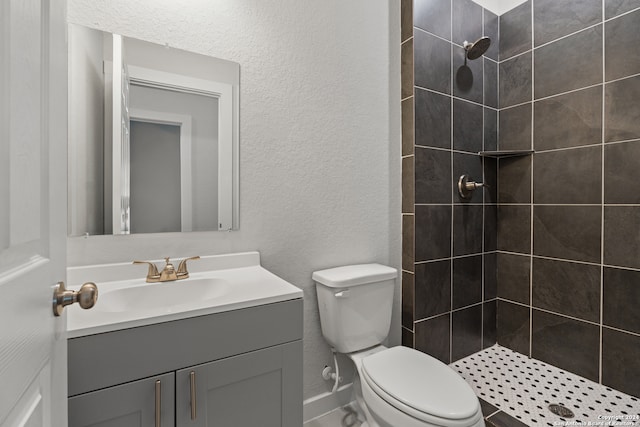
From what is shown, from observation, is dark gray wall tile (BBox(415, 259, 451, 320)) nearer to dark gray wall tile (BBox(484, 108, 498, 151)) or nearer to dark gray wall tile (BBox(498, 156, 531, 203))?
dark gray wall tile (BBox(498, 156, 531, 203))

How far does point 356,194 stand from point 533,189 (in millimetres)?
1188

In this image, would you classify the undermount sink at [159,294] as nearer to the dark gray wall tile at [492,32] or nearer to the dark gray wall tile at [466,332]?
the dark gray wall tile at [466,332]

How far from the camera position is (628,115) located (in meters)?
1.54

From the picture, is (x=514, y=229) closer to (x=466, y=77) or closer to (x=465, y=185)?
(x=465, y=185)

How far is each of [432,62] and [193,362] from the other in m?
1.84

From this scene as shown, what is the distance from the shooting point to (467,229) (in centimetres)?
192

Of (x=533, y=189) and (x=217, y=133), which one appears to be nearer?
(x=217, y=133)

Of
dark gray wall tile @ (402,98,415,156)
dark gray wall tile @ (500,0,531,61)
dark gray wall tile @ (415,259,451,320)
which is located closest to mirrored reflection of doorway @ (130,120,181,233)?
dark gray wall tile @ (402,98,415,156)

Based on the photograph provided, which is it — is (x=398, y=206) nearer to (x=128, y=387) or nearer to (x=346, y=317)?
(x=346, y=317)

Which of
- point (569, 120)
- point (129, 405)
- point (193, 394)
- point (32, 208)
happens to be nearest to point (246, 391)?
point (193, 394)

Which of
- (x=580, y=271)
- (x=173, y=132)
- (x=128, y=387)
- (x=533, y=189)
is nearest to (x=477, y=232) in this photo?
(x=533, y=189)

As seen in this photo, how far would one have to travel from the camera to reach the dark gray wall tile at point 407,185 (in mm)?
1691

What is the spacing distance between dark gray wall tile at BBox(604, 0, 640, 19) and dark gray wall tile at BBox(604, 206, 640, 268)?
101 centimetres

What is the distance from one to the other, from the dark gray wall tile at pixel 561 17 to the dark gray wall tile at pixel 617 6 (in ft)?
0.10
